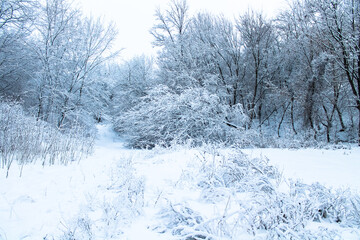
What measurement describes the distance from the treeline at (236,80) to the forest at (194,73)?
0.07 m

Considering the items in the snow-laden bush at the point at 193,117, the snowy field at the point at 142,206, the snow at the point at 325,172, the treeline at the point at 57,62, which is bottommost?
the snowy field at the point at 142,206

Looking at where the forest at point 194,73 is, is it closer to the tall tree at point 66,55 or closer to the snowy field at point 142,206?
the tall tree at point 66,55

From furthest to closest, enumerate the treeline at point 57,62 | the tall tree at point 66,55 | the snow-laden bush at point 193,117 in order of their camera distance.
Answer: the tall tree at point 66,55 → the treeline at point 57,62 → the snow-laden bush at point 193,117

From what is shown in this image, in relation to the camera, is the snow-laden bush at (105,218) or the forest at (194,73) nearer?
the snow-laden bush at (105,218)

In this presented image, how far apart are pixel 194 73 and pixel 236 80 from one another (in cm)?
411

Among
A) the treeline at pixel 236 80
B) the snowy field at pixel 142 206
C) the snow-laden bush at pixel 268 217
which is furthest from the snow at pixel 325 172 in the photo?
the treeline at pixel 236 80

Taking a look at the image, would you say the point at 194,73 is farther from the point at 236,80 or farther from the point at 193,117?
the point at 193,117

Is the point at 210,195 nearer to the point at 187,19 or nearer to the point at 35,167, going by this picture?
the point at 35,167

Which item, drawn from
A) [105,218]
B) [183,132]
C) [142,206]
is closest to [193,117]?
[183,132]

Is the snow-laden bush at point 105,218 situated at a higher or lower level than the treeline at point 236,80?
lower

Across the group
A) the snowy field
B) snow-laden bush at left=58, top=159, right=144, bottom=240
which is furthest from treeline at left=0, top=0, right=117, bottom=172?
snow-laden bush at left=58, top=159, right=144, bottom=240

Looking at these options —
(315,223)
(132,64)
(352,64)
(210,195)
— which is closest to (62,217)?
(210,195)

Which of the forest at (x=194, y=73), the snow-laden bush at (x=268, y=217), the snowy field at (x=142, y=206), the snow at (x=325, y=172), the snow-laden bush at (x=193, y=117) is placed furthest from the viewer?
the forest at (x=194, y=73)

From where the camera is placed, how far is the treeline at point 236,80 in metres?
10.5
